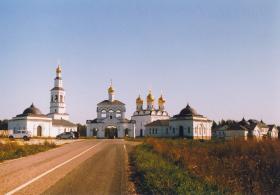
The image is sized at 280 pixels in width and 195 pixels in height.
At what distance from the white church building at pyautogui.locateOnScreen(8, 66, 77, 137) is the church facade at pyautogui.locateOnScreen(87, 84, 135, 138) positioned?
836 centimetres

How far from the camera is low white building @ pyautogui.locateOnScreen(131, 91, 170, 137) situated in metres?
105

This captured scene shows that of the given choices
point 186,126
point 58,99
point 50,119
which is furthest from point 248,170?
point 58,99

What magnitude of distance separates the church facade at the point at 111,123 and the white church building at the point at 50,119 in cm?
836

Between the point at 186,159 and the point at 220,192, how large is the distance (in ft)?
26.4

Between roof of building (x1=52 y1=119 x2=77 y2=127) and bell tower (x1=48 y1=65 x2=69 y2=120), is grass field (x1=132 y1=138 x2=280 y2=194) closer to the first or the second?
roof of building (x1=52 y1=119 x2=77 y2=127)

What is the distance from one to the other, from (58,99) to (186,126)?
36774mm

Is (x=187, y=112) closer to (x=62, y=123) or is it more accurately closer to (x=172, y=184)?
(x=62, y=123)

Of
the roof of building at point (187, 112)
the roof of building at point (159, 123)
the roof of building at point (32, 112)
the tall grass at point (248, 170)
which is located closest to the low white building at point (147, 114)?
the roof of building at point (159, 123)

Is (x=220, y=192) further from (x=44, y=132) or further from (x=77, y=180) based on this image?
(x=44, y=132)

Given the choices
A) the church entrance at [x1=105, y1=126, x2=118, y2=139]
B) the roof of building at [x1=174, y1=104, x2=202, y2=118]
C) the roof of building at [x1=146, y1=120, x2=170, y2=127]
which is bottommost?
the church entrance at [x1=105, y1=126, x2=118, y2=139]

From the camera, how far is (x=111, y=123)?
318ft

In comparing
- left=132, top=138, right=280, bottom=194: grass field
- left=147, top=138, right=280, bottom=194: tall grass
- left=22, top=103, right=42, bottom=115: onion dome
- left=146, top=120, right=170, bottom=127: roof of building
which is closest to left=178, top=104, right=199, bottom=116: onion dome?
left=146, top=120, right=170, bottom=127: roof of building

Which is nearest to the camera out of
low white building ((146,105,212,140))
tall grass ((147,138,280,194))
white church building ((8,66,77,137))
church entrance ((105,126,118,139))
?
tall grass ((147,138,280,194))

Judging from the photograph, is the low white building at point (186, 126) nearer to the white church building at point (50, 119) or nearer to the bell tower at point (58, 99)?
the white church building at point (50, 119)
